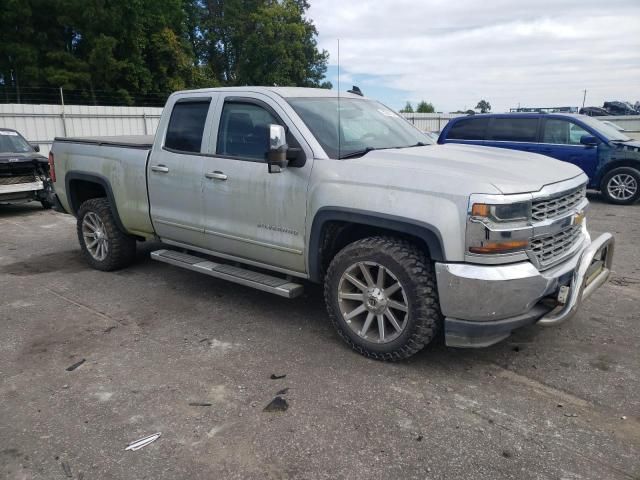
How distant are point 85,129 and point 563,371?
17143 millimetres

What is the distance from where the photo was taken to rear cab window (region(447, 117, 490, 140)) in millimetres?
11141

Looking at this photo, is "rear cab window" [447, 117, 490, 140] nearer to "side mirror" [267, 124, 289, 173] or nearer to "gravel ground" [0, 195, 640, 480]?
"gravel ground" [0, 195, 640, 480]

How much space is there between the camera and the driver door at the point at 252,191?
4.05 meters

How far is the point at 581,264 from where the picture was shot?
3523 mm

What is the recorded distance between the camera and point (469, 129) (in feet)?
37.1

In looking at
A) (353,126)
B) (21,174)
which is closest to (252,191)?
(353,126)

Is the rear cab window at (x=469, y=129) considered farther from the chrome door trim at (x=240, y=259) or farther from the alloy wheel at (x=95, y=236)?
the alloy wheel at (x=95, y=236)

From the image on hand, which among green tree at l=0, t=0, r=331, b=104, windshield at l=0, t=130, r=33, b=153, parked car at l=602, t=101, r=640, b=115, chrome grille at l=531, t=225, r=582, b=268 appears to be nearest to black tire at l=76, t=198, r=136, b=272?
chrome grille at l=531, t=225, r=582, b=268

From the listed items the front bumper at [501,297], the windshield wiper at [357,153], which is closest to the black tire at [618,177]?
the front bumper at [501,297]

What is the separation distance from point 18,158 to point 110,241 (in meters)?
5.45

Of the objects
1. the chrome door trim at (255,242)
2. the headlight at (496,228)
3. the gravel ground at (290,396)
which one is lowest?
the gravel ground at (290,396)

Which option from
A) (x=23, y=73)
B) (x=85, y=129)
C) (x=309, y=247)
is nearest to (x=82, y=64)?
(x=23, y=73)

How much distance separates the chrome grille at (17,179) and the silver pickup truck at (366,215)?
5562mm

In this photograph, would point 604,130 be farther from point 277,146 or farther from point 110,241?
point 110,241
